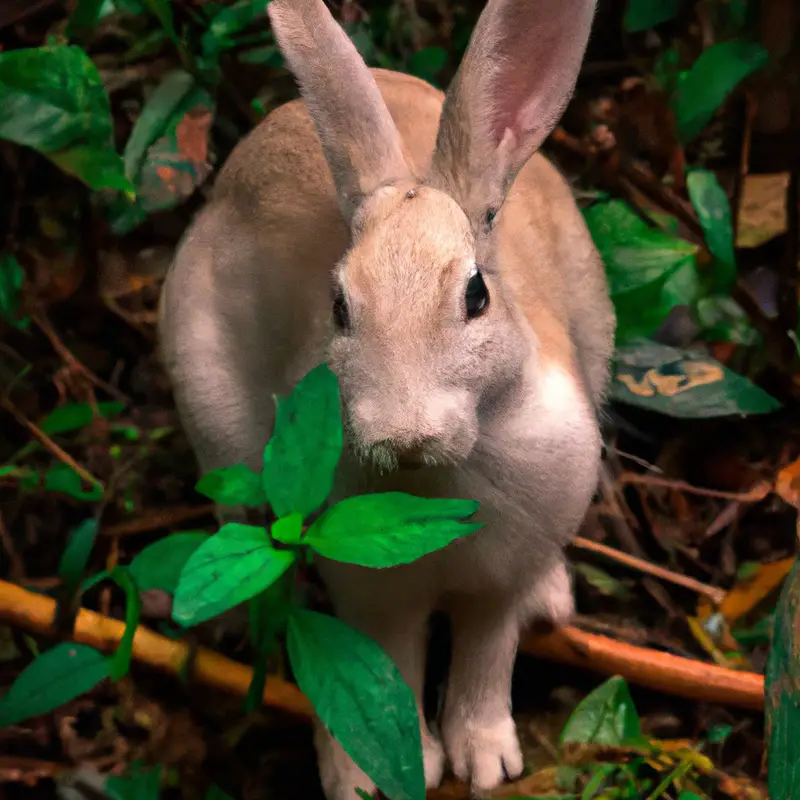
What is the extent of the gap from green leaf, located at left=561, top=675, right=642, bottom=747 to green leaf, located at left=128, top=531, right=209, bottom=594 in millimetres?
730

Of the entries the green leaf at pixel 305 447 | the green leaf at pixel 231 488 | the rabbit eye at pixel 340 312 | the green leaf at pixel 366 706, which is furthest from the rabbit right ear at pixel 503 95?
the green leaf at pixel 366 706

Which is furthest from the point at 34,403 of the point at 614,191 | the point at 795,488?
the point at 795,488

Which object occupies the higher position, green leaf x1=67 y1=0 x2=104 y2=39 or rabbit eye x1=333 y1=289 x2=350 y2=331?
green leaf x1=67 y1=0 x2=104 y2=39

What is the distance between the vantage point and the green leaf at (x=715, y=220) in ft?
7.48

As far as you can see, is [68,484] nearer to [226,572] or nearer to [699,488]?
[226,572]

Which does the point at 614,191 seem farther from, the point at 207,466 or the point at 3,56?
the point at 3,56

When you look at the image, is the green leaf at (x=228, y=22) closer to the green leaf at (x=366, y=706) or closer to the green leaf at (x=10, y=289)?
the green leaf at (x=10, y=289)

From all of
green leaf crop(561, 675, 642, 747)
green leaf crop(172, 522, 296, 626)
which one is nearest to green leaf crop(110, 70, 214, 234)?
green leaf crop(172, 522, 296, 626)

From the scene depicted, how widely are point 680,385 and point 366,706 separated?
1202 millimetres

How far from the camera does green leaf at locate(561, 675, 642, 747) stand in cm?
184

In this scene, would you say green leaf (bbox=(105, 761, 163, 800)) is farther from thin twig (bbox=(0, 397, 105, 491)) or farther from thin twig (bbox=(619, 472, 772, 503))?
thin twig (bbox=(619, 472, 772, 503))

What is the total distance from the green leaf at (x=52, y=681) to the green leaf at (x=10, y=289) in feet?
3.14

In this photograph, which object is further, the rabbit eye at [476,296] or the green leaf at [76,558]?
the green leaf at [76,558]

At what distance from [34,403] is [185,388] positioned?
65cm
